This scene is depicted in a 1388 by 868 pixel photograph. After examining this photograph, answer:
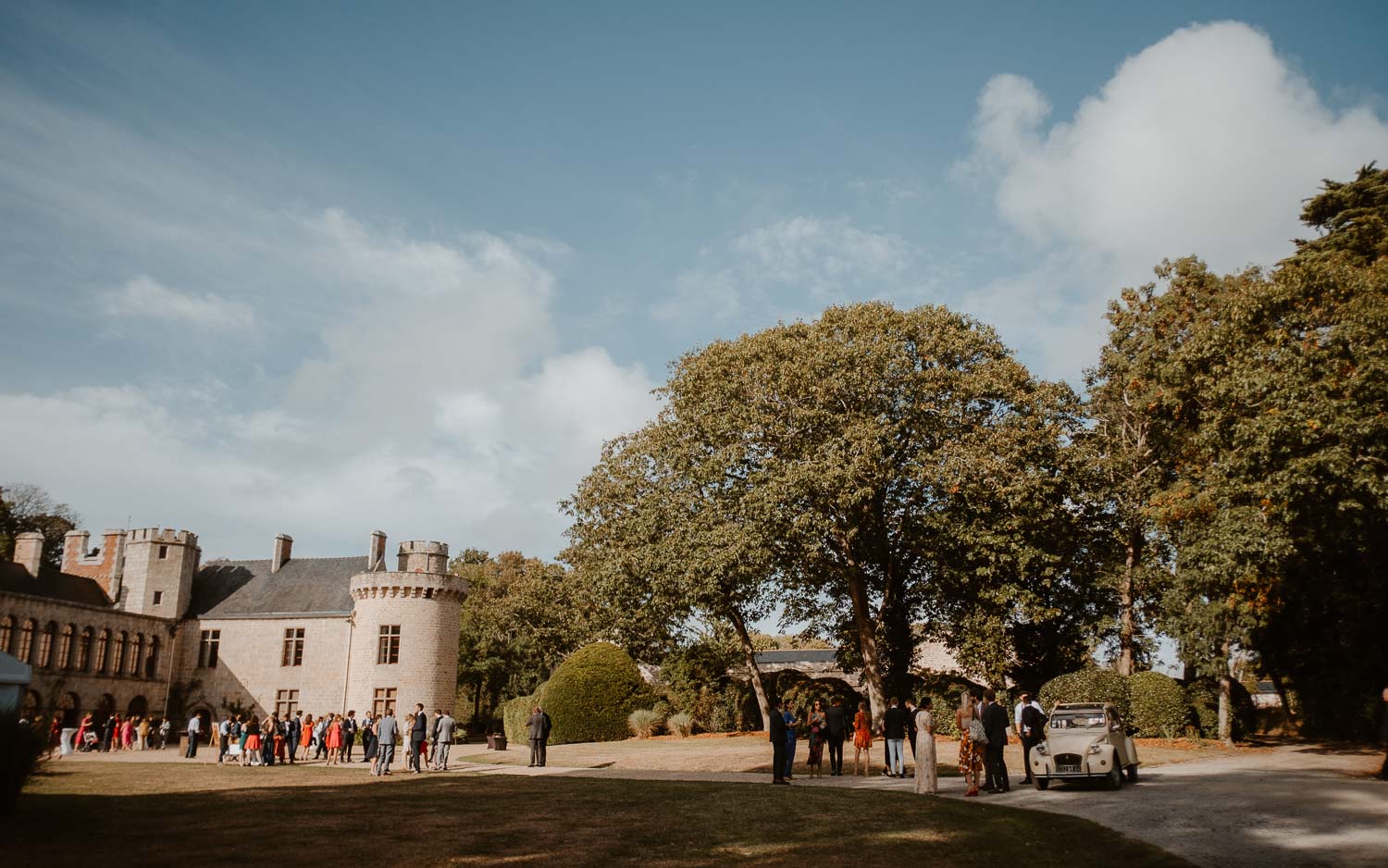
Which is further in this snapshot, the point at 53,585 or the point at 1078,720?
the point at 53,585

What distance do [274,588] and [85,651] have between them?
9536 millimetres

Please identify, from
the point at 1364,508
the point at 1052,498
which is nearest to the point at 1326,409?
the point at 1364,508

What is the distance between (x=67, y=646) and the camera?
4306 centimetres

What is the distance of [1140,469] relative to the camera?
115 ft

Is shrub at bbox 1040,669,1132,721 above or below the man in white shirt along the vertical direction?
above

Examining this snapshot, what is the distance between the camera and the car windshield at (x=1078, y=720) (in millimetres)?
18922

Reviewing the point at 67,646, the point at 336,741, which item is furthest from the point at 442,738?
the point at 67,646

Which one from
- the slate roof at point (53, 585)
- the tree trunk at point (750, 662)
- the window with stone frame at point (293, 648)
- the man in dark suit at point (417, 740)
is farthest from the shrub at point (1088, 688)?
the slate roof at point (53, 585)

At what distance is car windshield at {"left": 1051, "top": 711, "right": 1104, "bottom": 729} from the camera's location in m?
18.9

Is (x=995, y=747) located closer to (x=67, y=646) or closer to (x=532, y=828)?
(x=532, y=828)

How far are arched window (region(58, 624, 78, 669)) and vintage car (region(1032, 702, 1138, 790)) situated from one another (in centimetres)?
4259

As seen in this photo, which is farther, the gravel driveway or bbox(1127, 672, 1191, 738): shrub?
bbox(1127, 672, 1191, 738): shrub

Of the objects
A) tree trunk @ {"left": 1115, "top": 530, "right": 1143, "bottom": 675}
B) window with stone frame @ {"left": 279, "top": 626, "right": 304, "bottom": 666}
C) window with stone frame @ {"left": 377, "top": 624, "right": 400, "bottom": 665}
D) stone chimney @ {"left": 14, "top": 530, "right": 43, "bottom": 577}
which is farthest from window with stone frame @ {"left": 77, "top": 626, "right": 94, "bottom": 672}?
tree trunk @ {"left": 1115, "top": 530, "right": 1143, "bottom": 675}

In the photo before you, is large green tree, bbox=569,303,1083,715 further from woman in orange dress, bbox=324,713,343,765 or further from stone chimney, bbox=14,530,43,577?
stone chimney, bbox=14,530,43,577
